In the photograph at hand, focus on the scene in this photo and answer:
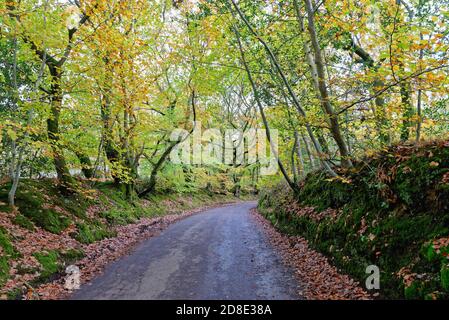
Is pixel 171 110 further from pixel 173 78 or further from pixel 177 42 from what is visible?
pixel 177 42

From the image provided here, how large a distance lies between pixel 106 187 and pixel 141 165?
21.4ft

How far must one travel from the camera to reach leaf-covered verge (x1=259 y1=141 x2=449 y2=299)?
5.23m

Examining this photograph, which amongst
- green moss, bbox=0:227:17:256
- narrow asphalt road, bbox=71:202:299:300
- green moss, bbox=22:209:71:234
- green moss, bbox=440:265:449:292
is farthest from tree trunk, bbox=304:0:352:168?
green moss, bbox=22:209:71:234

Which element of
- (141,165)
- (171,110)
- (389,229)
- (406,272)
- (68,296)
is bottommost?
(68,296)

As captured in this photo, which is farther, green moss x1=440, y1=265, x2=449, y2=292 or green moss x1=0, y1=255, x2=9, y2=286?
green moss x1=0, y1=255, x2=9, y2=286

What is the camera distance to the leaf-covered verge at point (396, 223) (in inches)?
206

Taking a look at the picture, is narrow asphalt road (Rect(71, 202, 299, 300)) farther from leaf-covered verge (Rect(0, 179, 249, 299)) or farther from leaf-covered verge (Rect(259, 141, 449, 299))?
leaf-covered verge (Rect(259, 141, 449, 299))

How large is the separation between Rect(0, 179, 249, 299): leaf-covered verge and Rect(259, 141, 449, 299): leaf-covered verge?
7.00 meters

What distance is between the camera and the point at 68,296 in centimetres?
664

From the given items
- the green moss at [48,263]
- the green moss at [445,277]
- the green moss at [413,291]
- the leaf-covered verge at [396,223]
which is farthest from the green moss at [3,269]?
the green moss at [445,277]

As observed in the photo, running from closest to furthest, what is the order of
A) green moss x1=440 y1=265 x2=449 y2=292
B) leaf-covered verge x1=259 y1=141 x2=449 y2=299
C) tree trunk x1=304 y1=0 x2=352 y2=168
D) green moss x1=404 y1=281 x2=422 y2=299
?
1. green moss x1=440 y1=265 x2=449 y2=292
2. green moss x1=404 y1=281 x2=422 y2=299
3. leaf-covered verge x1=259 y1=141 x2=449 y2=299
4. tree trunk x1=304 y1=0 x2=352 y2=168

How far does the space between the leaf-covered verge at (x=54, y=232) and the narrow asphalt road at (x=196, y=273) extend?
111 cm

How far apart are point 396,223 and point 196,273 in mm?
5049
